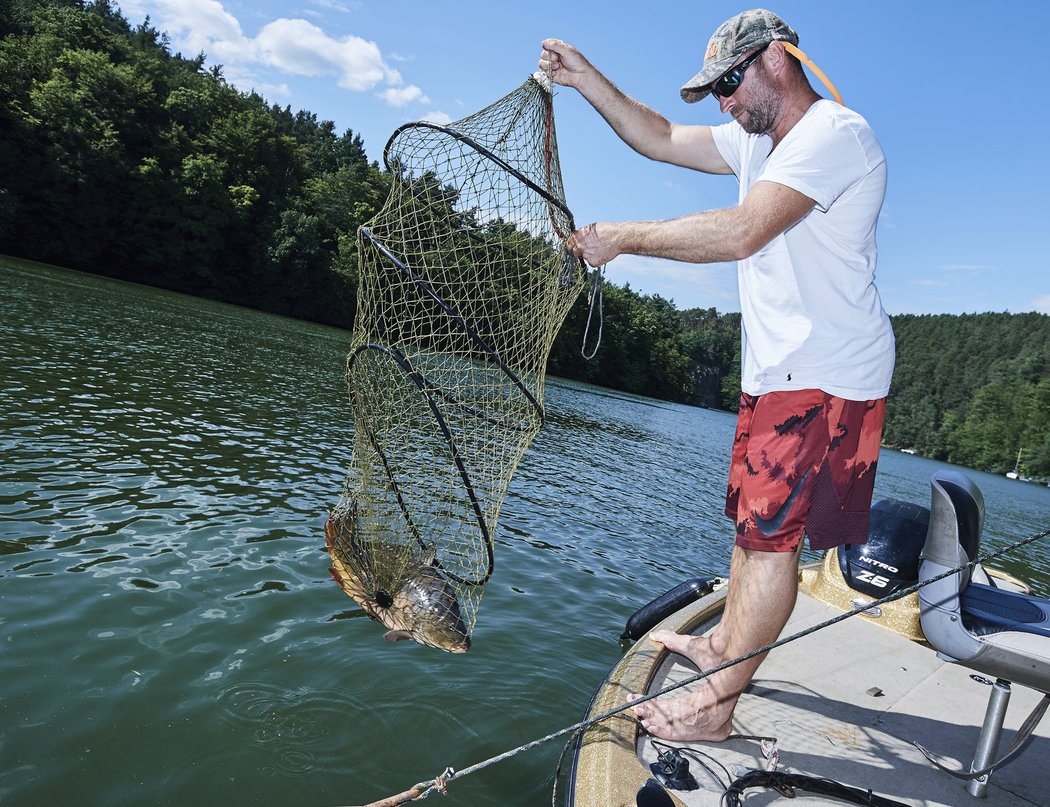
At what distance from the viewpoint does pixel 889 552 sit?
16.9ft

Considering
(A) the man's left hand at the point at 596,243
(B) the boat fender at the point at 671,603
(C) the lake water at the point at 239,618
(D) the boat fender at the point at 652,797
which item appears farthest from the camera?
(B) the boat fender at the point at 671,603

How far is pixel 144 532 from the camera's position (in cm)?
620

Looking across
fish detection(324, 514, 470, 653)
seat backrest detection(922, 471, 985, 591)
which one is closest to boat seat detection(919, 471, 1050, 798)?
seat backrest detection(922, 471, 985, 591)

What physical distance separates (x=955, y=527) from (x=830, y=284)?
1.38 meters

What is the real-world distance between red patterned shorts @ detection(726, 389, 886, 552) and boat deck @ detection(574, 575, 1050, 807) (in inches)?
41.6

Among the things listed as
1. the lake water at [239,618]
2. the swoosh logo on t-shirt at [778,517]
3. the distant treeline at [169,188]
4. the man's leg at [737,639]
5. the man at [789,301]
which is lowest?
the lake water at [239,618]

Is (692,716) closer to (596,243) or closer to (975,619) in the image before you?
(975,619)

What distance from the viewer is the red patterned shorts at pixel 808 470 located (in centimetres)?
275

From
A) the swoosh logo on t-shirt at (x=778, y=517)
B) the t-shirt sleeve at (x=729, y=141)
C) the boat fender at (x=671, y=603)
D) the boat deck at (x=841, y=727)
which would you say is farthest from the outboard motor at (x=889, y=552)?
the t-shirt sleeve at (x=729, y=141)

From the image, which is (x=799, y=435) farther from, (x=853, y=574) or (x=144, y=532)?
(x=144, y=532)

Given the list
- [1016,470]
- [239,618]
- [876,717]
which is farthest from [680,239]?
[1016,470]

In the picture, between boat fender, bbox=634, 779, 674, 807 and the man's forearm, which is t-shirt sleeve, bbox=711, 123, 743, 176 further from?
boat fender, bbox=634, 779, 674, 807

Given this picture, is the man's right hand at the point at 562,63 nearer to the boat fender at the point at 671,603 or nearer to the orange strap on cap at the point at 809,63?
the orange strap on cap at the point at 809,63

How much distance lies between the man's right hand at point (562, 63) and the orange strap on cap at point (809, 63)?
114 centimetres
